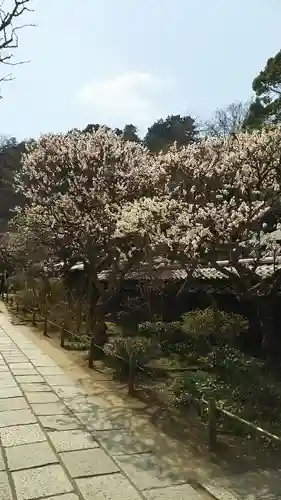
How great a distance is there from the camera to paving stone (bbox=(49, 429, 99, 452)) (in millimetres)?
5602

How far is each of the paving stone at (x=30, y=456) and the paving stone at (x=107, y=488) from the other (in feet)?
2.04

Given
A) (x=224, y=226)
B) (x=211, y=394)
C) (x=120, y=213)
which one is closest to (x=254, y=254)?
(x=224, y=226)

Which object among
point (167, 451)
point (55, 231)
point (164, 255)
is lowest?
point (167, 451)

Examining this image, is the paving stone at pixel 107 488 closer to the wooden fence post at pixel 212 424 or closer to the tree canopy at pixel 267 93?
the wooden fence post at pixel 212 424

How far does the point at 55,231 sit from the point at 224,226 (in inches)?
211

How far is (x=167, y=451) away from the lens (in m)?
5.84

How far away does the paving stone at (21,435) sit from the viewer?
5695 mm

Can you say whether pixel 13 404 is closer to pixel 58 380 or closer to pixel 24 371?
pixel 58 380

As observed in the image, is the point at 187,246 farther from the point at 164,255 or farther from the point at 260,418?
the point at 260,418

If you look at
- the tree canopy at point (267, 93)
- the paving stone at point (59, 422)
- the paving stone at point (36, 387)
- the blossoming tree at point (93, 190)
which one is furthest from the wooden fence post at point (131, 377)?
the tree canopy at point (267, 93)

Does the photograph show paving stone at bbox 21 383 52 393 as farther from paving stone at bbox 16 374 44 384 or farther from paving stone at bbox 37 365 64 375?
paving stone at bbox 37 365 64 375

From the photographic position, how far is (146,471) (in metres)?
5.09

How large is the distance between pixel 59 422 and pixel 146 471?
1.91 meters

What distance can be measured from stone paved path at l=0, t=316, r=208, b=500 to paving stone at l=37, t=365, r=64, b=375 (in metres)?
1.15
